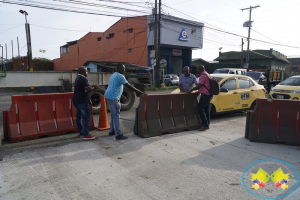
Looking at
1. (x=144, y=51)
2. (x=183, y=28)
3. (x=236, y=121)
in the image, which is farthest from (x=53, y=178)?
(x=183, y=28)

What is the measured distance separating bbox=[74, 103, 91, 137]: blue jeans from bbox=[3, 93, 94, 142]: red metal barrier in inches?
19.6

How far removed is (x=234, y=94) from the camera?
835cm

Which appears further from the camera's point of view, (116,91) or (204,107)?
(204,107)

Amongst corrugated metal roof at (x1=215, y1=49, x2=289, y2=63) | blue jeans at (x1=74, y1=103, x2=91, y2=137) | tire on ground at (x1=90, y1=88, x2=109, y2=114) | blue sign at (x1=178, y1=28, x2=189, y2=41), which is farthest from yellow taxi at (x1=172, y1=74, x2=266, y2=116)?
corrugated metal roof at (x1=215, y1=49, x2=289, y2=63)

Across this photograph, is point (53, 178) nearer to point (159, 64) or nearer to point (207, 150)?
point (207, 150)

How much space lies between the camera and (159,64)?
2359 centimetres

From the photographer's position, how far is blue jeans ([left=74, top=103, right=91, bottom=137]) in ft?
18.0

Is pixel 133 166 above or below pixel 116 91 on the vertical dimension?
below

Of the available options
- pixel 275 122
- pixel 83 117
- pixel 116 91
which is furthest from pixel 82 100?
pixel 275 122

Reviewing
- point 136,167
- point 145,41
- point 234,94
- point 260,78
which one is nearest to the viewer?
point 136,167

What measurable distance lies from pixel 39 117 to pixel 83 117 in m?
1.11

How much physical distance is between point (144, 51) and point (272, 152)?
2891cm

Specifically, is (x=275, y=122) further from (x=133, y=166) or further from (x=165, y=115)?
(x=133, y=166)

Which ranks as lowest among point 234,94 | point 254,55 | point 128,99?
point 128,99
